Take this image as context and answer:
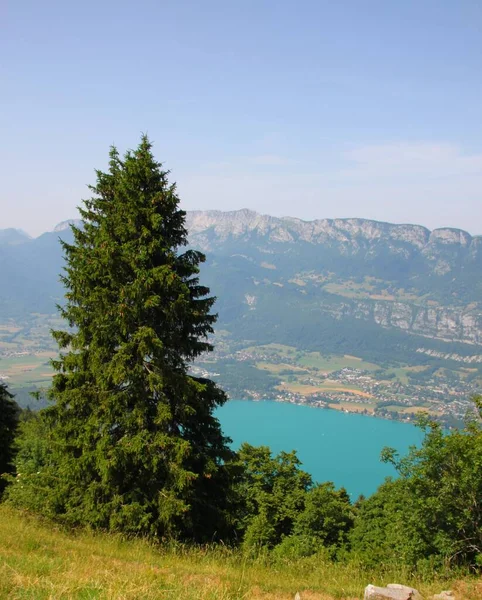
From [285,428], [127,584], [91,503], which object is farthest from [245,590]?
[285,428]

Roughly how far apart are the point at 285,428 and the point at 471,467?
132 metres

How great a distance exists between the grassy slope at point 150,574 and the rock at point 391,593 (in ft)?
1.30

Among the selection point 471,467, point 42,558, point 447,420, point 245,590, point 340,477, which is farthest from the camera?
point 447,420

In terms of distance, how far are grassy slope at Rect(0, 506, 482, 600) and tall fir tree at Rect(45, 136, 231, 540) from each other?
1.21 metres

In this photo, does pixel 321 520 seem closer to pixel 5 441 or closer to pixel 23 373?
pixel 5 441

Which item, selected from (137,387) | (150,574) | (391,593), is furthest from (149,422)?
(391,593)

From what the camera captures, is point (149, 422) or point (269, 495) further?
point (269, 495)

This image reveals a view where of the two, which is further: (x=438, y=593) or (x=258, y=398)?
(x=258, y=398)

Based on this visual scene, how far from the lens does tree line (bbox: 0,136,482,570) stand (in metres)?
9.02

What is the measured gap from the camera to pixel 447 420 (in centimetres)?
14750

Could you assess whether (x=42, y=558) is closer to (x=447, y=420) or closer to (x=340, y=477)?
(x=340, y=477)

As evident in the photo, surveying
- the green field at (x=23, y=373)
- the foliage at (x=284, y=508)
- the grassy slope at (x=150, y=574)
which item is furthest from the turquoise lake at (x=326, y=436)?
the grassy slope at (x=150, y=574)

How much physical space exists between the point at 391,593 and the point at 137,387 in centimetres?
592

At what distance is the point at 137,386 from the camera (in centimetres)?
973
